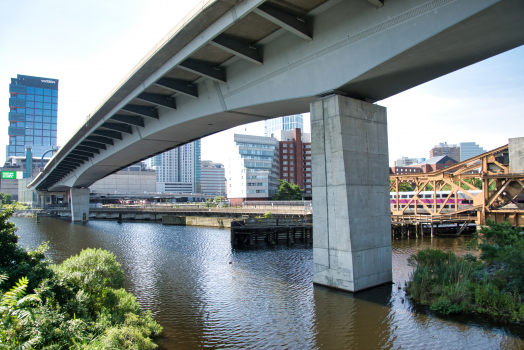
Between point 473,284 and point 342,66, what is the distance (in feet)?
33.4

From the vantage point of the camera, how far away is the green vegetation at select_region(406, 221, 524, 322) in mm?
11846

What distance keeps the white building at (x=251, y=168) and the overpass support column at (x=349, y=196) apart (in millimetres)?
72840

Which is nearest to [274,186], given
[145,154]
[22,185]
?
[145,154]

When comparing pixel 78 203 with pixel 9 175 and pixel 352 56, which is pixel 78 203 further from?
pixel 9 175

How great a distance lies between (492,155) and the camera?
31.8 meters

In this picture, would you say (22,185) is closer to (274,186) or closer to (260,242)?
(274,186)

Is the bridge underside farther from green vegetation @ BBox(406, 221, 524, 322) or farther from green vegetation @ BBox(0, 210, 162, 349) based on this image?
green vegetation @ BBox(0, 210, 162, 349)

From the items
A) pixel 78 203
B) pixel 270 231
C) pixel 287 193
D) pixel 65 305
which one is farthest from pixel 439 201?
pixel 78 203

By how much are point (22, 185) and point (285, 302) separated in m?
157

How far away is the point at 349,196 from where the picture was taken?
14.2m

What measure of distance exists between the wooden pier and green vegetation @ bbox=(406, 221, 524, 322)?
18.2m

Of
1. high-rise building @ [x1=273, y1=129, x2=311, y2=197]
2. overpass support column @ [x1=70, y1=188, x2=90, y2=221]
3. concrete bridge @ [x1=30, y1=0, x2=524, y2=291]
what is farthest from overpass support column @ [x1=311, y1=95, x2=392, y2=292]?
high-rise building @ [x1=273, y1=129, x2=311, y2=197]

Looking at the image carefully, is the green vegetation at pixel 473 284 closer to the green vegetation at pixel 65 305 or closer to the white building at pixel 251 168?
the green vegetation at pixel 65 305

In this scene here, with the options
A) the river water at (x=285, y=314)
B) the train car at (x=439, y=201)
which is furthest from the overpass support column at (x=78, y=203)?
the train car at (x=439, y=201)
